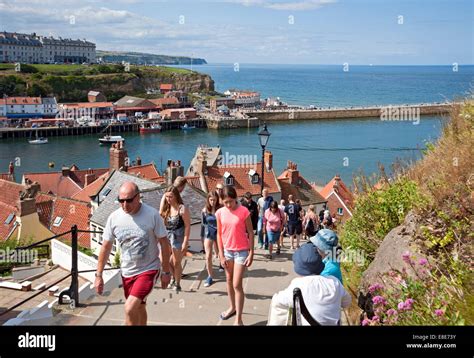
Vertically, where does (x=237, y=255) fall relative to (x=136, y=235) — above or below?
below

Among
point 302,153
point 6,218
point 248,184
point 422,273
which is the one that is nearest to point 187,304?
point 422,273

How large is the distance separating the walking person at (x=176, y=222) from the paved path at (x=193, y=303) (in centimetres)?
39

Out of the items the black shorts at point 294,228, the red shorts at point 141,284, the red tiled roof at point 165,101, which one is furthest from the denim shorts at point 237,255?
the red tiled roof at point 165,101

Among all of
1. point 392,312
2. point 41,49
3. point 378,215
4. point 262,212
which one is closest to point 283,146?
point 262,212

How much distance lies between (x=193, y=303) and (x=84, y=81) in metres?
121

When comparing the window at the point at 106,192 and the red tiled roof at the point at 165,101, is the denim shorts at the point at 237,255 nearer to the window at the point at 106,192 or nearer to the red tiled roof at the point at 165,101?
the window at the point at 106,192

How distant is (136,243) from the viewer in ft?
13.2

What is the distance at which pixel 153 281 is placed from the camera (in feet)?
13.5

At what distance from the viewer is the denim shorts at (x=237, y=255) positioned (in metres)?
5.00

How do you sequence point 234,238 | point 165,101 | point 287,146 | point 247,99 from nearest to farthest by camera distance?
point 234,238, point 287,146, point 165,101, point 247,99

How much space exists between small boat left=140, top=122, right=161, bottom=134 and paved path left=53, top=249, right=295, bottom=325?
8437 cm

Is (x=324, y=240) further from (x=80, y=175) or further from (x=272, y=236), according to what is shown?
(x=80, y=175)

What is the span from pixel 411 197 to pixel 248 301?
78.1 inches
